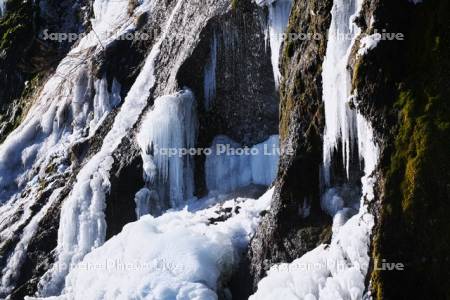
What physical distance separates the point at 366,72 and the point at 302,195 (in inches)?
71.9

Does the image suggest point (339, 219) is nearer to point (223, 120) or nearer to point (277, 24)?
point (277, 24)

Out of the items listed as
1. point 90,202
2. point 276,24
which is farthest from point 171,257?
point 276,24

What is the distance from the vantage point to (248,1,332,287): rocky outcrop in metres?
8.88

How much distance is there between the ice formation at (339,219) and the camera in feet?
25.2

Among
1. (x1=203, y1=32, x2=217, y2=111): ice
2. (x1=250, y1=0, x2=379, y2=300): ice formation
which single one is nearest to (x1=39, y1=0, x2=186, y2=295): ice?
(x1=203, y1=32, x2=217, y2=111): ice

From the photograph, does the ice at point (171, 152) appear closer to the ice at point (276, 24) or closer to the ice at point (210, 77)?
the ice at point (210, 77)

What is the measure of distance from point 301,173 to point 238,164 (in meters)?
3.04

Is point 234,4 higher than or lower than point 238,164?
higher

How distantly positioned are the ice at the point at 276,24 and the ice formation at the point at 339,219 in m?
2.58

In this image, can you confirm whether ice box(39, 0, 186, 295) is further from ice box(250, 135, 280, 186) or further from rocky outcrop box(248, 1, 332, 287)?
rocky outcrop box(248, 1, 332, 287)

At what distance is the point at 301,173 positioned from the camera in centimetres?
899

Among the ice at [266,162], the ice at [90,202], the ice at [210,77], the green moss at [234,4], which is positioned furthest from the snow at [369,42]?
the ice at [90,202]

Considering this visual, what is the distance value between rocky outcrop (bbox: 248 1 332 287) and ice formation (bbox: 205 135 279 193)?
211 cm

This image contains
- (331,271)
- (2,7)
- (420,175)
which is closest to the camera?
(420,175)
